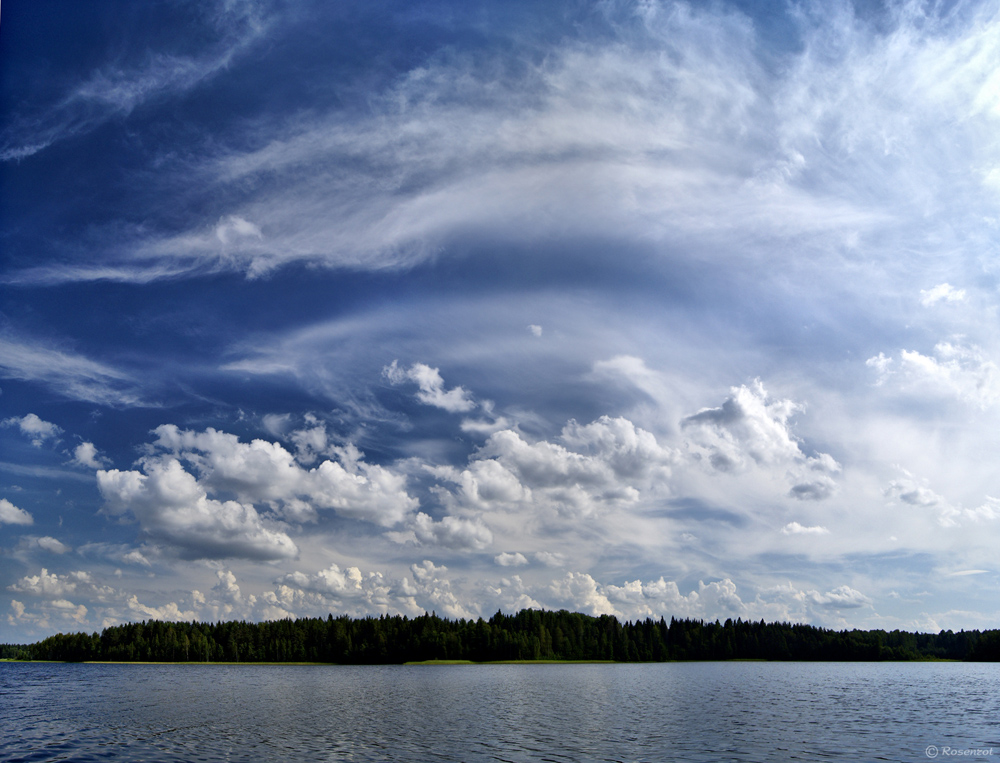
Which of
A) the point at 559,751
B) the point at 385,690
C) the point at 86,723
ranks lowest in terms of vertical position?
the point at 385,690

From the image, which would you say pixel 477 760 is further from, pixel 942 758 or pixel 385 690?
pixel 385 690

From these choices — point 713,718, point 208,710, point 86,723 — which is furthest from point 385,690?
point 713,718

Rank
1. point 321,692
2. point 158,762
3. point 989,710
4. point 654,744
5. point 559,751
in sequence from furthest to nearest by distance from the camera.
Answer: point 321,692 → point 989,710 → point 654,744 → point 559,751 → point 158,762

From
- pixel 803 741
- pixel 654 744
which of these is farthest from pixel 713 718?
pixel 654 744

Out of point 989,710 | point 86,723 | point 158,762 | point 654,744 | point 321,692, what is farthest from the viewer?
point 321,692

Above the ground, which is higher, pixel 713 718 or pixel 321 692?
pixel 713 718

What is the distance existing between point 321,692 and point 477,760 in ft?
241

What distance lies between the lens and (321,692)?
106 meters

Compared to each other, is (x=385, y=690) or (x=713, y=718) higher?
(x=713, y=718)

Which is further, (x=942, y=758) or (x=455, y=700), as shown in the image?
(x=455, y=700)

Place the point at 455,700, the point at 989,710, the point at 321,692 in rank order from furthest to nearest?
the point at 321,692
the point at 455,700
the point at 989,710

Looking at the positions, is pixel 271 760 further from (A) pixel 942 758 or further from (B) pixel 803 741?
(A) pixel 942 758

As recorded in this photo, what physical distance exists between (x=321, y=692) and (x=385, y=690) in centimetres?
1161

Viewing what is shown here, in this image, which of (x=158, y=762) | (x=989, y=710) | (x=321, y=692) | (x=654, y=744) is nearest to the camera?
(x=158, y=762)
